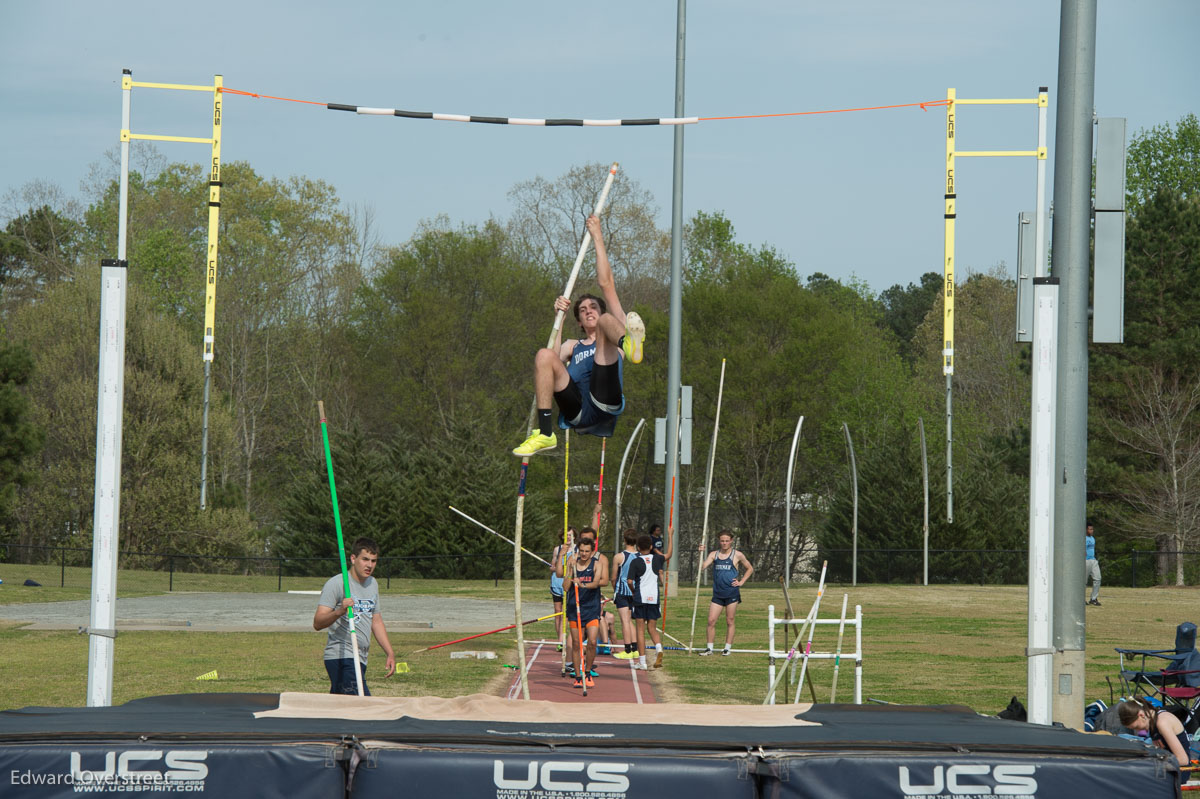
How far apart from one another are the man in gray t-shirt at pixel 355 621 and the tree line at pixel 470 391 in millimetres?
18991

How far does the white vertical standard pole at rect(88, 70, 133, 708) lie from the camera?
7.19 m

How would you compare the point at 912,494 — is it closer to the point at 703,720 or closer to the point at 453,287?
the point at 453,287

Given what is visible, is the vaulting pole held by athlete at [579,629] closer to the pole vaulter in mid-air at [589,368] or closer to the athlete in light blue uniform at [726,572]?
the athlete in light blue uniform at [726,572]

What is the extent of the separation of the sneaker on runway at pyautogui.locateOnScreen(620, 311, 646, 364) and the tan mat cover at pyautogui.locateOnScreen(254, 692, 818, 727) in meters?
2.13

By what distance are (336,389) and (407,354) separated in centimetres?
286

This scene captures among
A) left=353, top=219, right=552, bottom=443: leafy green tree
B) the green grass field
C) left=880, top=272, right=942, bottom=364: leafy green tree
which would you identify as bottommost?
the green grass field

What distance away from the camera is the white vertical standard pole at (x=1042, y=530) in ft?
23.6

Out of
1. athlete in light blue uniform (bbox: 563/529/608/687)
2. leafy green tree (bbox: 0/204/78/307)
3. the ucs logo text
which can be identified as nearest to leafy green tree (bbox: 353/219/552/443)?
leafy green tree (bbox: 0/204/78/307)

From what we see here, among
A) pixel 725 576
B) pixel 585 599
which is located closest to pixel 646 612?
pixel 725 576

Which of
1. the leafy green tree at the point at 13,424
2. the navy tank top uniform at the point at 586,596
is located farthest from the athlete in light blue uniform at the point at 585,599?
the leafy green tree at the point at 13,424

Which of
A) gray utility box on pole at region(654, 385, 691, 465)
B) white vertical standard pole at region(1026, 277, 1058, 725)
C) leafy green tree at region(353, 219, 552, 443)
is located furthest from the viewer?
leafy green tree at region(353, 219, 552, 443)

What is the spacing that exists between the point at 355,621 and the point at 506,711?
5.76ft

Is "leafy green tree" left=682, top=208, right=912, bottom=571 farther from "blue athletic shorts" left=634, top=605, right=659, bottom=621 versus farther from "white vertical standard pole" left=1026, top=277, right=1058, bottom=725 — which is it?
"white vertical standard pole" left=1026, top=277, right=1058, bottom=725

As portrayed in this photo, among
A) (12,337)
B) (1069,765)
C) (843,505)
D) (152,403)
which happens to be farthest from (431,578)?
(1069,765)
